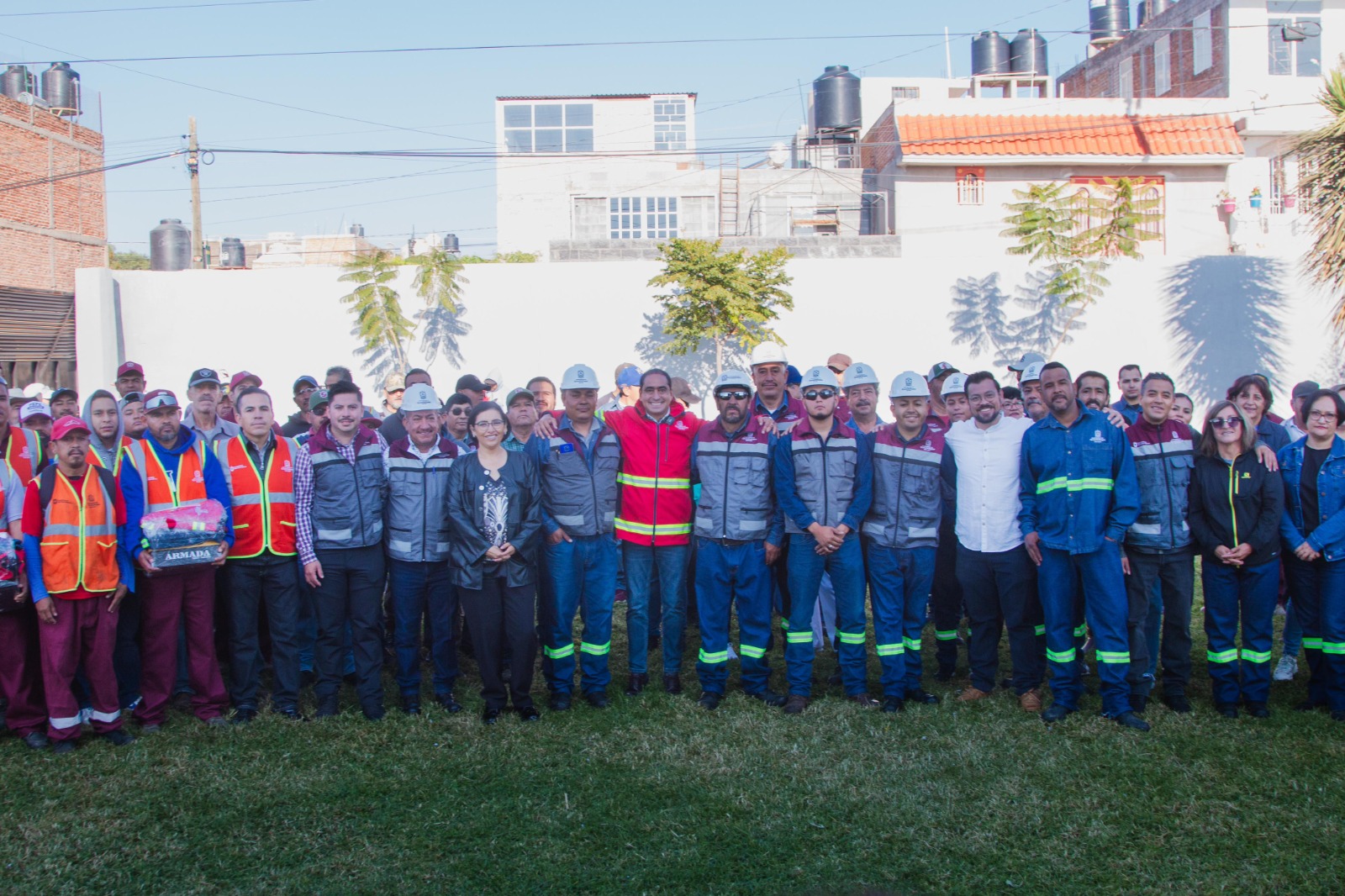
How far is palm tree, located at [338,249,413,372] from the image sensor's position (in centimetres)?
1563

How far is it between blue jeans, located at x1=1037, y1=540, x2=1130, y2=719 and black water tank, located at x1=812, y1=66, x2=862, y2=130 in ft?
86.0

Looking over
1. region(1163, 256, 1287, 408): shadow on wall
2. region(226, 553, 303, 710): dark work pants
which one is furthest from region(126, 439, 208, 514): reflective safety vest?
region(1163, 256, 1287, 408): shadow on wall

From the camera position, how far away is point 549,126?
136ft

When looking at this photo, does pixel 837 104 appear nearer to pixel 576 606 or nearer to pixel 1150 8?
pixel 1150 8

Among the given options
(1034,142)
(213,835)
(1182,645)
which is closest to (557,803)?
(213,835)

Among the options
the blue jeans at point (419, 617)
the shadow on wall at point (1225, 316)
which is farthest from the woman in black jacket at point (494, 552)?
the shadow on wall at point (1225, 316)

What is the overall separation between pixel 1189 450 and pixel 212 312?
47.9ft

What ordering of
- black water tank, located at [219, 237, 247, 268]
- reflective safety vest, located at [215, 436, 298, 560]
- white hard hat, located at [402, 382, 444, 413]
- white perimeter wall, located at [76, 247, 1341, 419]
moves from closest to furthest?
reflective safety vest, located at [215, 436, 298, 560], white hard hat, located at [402, 382, 444, 413], white perimeter wall, located at [76, 247, 1341, 419], black water tank, located at [219, 237, 247, 268]

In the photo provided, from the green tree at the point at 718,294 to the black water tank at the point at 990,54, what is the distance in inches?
817

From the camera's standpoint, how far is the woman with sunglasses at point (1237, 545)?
19.1 feet

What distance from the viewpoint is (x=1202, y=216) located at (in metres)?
23.3

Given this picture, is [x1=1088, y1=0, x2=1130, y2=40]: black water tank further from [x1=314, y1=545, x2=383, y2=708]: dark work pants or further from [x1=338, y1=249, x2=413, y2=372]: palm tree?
[x1=314, y1=545, x2=383, y2=708]: dark work pants

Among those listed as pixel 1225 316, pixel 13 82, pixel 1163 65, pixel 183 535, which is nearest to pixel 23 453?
pixel 183 535

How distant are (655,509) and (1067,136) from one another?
20.3 meters
